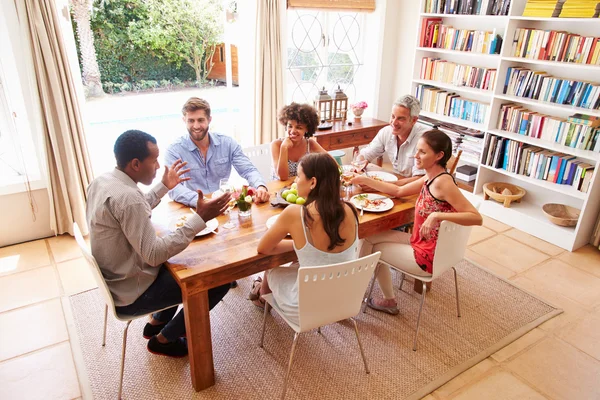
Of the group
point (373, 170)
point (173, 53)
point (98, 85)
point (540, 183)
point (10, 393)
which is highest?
point (173, 53)

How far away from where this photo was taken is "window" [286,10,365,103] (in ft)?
14.2

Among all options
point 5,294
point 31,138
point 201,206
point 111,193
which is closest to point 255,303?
point 201,206

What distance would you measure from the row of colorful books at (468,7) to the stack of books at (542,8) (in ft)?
0.66

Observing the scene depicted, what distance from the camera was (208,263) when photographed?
1.84 m

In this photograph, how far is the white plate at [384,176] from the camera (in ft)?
9.12

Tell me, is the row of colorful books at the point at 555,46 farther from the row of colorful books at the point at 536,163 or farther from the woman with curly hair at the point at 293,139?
the woman with curly hair at the point at 293,139

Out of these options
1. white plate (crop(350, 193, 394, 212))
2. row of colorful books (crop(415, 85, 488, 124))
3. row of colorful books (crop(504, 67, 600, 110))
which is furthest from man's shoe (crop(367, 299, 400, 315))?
row of colorful books (crop(415, 85, 488, 124))

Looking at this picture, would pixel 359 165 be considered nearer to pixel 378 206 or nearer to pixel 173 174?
pixel 378 206

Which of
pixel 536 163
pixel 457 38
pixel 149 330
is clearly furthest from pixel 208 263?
pixel 457 38

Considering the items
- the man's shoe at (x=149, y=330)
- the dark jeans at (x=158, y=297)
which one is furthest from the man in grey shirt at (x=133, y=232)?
the man's shoe at (x=149, y=330)

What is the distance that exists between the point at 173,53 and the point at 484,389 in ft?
12.8

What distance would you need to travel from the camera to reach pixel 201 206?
184 cm

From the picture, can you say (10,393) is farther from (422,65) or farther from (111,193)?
(422,65)

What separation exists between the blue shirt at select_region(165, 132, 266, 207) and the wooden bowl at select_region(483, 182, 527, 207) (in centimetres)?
237
